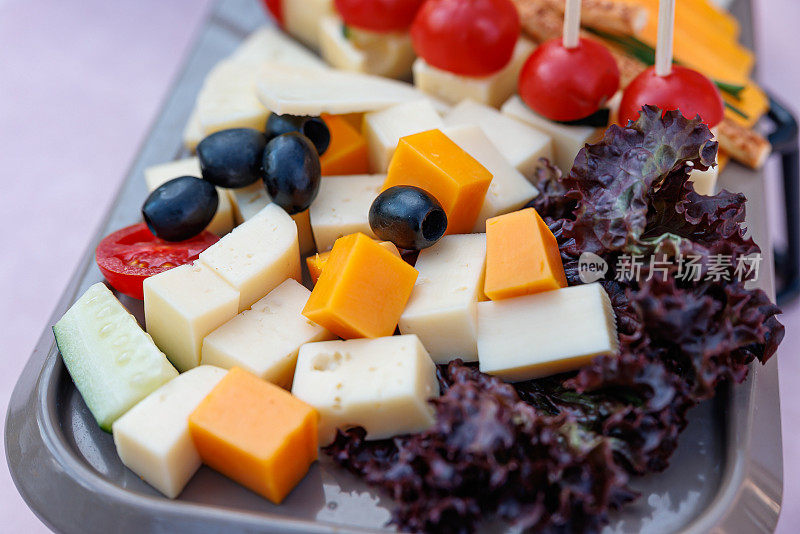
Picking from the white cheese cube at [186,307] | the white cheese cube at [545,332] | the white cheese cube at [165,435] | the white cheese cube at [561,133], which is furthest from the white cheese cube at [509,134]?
the white cheese cube at [165,435]

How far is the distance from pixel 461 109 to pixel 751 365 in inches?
30.7

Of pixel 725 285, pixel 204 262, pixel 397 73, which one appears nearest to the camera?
pixel 725 285

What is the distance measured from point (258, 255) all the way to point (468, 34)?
702 mm

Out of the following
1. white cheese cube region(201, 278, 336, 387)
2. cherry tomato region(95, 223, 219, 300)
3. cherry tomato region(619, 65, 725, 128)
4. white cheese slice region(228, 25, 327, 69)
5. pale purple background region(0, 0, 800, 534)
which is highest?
cherry tomato region(619, 65, 725, 128)

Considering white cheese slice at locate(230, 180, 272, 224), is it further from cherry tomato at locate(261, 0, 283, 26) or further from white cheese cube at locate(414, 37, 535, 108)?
cherry tomato at locate(261, 0, 283, 26)

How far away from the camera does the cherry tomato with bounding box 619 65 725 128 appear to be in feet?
4.57

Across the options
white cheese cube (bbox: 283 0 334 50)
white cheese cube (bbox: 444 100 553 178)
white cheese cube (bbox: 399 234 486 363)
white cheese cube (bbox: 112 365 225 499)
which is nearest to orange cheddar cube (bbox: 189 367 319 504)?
white cheese cube (bbox: 112 365 225 499)

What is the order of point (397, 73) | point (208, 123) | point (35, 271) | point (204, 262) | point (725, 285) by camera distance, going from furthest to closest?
Answer: point (35, 271)
point (397, 73)
point (208, 123)
point (204, 262)
point (725, 285)

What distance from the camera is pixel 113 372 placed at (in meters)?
1.17

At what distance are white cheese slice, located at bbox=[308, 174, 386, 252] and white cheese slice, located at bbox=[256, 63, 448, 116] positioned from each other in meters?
0.15

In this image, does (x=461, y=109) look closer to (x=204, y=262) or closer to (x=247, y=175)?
(x=247, y=175)

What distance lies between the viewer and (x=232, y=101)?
1627 mm

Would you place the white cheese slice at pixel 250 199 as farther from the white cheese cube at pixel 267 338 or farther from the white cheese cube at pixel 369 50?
the white cheese cube at pixel 369 50

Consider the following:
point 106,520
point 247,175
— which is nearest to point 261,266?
point 247,175
